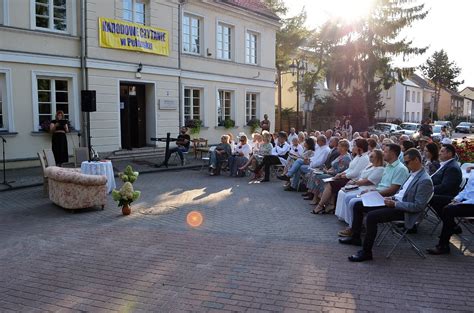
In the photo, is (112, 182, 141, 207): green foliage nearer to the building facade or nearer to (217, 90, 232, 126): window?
the building facade

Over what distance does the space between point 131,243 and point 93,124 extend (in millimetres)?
10362

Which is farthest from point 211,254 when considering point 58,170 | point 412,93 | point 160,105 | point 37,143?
point 412,93

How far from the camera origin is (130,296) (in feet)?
15.2

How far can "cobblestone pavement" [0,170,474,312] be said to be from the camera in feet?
14.7

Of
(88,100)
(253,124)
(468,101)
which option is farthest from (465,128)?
(88,100)

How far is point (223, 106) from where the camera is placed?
21.8m

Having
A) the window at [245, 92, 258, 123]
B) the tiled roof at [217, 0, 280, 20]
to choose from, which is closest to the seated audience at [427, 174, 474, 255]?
the tiled roof at [217, 0, 280, 20]

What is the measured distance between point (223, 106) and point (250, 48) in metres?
3.86

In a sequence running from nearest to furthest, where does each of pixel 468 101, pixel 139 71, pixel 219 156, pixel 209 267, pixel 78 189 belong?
pixel 209 267
pixel 78 189
pixel 219 156
pixel 139 71
pixel 468 101

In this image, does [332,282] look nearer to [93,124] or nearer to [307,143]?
[307,143]

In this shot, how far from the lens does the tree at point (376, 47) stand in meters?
32.6

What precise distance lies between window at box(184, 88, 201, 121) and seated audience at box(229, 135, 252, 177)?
6.44 metres

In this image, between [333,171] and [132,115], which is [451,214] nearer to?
[333,171]

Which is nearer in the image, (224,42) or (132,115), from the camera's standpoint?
(132,115)
